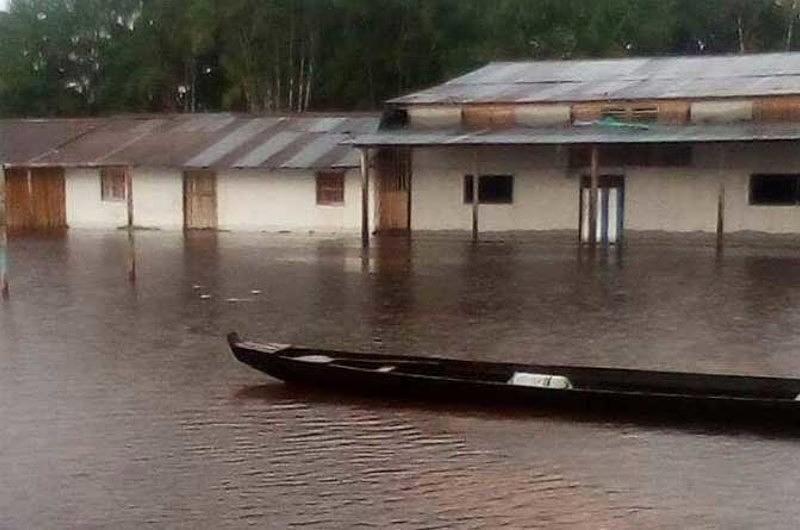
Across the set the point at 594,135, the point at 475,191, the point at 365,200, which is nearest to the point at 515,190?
the point at 475,191

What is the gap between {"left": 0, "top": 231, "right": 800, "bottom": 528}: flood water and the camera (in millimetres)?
7562

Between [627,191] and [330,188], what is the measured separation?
833 centimetres

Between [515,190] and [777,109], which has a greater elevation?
[777,109]

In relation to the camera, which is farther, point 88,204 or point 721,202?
point 88,204

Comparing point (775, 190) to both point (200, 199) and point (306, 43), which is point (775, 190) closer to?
point (200, 199)

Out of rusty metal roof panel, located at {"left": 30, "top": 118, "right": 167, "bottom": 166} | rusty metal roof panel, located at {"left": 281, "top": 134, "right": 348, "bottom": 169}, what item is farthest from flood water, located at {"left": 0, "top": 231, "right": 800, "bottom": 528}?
rusty metal roof panel, located at {"left": 30, "top": 118, "right": 167, "bottom": 166}

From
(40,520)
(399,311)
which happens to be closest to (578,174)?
(399,311)

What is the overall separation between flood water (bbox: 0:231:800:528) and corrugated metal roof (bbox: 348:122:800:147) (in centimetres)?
491

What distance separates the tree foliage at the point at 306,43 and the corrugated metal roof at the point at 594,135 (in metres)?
13.7

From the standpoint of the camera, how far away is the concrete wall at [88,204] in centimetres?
3569

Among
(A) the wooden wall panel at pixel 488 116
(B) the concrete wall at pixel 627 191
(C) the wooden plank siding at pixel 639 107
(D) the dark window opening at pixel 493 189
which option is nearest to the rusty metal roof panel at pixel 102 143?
(B) the concrete wall at pixel 627 191

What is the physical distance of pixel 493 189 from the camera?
30734 millimetres

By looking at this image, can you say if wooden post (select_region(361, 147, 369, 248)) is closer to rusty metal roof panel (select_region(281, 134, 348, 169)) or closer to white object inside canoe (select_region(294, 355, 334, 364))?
rusty metal roof panel (select_region(281, 134, 348, 169))

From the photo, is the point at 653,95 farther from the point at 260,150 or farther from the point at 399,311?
the point at 399,311
